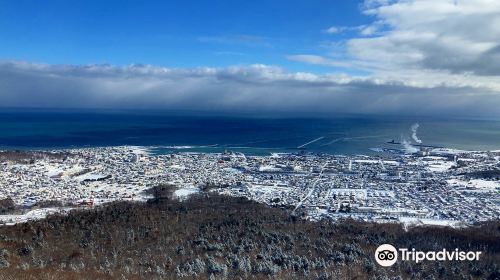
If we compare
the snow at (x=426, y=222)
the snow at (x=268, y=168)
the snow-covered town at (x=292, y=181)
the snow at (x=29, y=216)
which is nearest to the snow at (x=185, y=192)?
the snow-covered town at (x=292, y=181)

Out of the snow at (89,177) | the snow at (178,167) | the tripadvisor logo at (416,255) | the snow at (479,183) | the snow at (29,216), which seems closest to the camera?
the tripadvisor logo at (416,255)

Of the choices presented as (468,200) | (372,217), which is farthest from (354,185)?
(372,217)

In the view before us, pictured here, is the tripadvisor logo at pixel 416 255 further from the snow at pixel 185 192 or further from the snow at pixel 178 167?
the snow at pixel 178 167

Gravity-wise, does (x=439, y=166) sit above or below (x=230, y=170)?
above

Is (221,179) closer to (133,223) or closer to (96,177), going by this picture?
(96,177)

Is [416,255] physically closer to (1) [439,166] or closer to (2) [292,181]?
(2) [292,181]

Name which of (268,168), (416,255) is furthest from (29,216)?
(268,168)
